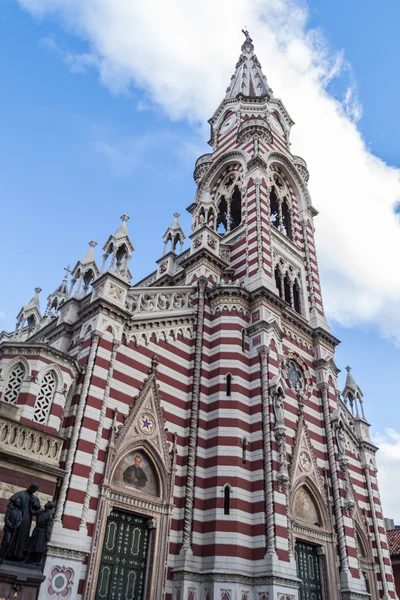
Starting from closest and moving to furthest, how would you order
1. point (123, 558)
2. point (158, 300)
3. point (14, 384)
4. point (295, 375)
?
1. point (14, 384)
2. point (123, 558)
3. point (158, 300)
4. point (295, 375)

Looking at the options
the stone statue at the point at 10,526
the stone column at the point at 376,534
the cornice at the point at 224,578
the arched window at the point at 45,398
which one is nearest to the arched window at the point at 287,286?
the stone column at the point at 376,534

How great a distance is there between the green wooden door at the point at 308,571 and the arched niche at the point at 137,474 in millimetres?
6555

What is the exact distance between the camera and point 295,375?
80.9ft

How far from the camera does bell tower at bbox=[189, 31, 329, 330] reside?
2608cm

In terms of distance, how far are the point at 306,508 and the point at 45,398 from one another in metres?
12.1

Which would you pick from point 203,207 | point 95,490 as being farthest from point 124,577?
point 203,207

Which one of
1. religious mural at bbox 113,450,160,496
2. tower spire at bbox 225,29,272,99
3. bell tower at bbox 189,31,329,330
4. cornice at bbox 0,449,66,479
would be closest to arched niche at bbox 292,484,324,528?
religious mural at bbox 113,450,160,496

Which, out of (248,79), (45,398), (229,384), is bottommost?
(45,398)

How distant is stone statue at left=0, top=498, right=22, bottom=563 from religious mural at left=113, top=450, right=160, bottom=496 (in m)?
5.58

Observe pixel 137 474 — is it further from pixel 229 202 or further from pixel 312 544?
pixel 229 202

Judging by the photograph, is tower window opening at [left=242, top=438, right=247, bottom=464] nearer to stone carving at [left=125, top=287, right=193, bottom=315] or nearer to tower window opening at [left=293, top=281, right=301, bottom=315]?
stone carving at [left=125, top=287, right=193, bottom=315]

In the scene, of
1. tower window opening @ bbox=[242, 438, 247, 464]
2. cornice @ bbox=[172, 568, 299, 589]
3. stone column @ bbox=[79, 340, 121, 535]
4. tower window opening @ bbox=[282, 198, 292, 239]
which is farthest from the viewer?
tower window opening @ bbox=[282, 198, 292, 239]

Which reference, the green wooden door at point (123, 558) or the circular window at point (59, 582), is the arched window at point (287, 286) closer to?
the green wooden door at point (123, 558)

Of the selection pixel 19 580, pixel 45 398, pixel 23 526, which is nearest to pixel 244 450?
pixel 45 398
